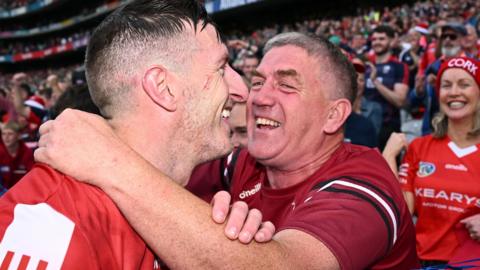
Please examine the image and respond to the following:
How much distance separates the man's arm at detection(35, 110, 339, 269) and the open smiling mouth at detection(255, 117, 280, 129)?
3.63ft

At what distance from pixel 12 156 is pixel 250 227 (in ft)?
16.1

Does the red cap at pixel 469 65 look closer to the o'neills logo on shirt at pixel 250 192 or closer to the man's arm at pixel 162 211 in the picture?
the o'neills logo on shirt at pixel 250 192

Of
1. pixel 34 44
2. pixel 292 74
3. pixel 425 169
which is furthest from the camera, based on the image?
pixel 34 44

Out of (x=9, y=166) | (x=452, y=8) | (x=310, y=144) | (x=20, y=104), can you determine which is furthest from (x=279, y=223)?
(x=452, y=8)

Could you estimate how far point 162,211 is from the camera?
1335 mm

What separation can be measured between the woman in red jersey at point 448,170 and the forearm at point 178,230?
189 centimetres

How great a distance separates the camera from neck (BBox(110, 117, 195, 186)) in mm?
1541

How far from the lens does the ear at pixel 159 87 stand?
60.4 inches

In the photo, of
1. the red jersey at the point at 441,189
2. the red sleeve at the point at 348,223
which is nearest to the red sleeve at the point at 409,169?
the red jersey at the point at 441,189

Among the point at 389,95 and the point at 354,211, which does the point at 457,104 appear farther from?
the point at 354,211

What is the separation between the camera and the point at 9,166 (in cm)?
547

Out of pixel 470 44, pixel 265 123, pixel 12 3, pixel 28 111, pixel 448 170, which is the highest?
pixel 265 123

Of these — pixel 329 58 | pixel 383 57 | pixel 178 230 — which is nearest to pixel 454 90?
pixel 329 58

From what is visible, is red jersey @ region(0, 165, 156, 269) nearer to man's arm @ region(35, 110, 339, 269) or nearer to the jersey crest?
man's arm @ region(35, 110, 339, 269)
